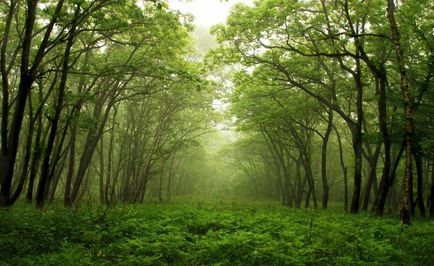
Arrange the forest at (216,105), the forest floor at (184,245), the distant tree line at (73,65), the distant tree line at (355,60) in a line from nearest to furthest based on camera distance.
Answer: the forest floor at (184,245) → the forest at (216,105) → the distant tree line at (73,65) → the distant tree line at (355,60)

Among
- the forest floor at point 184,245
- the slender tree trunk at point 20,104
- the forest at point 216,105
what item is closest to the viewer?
the forest floor at point 184,245

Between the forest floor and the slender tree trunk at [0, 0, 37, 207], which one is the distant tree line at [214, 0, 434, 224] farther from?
the slender tree trunk at [0, 0, 37, 207]

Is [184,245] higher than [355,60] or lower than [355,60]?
lower

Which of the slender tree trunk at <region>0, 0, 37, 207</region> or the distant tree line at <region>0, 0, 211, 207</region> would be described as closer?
the slender tree trunk at <region>0, 0, 37, 207</region>

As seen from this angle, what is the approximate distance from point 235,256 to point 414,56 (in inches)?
652

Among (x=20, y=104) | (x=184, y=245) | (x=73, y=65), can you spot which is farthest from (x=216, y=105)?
(x=184, y=245)

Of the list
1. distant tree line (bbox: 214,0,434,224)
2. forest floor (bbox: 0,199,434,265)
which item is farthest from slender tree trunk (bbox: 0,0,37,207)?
distant tree line (bbox: 214,0,434,224)

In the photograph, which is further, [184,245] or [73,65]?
[73,65]

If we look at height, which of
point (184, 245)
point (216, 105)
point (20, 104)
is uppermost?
point (216, 105)

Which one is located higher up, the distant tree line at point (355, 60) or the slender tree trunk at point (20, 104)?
the distant tree line at point (355, 60)

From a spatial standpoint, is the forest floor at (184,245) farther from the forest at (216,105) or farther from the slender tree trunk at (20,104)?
the slender tree trunk at (20,104)

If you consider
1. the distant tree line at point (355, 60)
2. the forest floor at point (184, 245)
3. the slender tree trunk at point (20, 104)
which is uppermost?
the distant tree line at point (355, 60)

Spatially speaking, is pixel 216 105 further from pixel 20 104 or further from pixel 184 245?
pixel 184 245

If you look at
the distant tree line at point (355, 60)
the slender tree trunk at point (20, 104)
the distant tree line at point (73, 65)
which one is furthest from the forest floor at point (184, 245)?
the distant tree line at point (355, 60)
